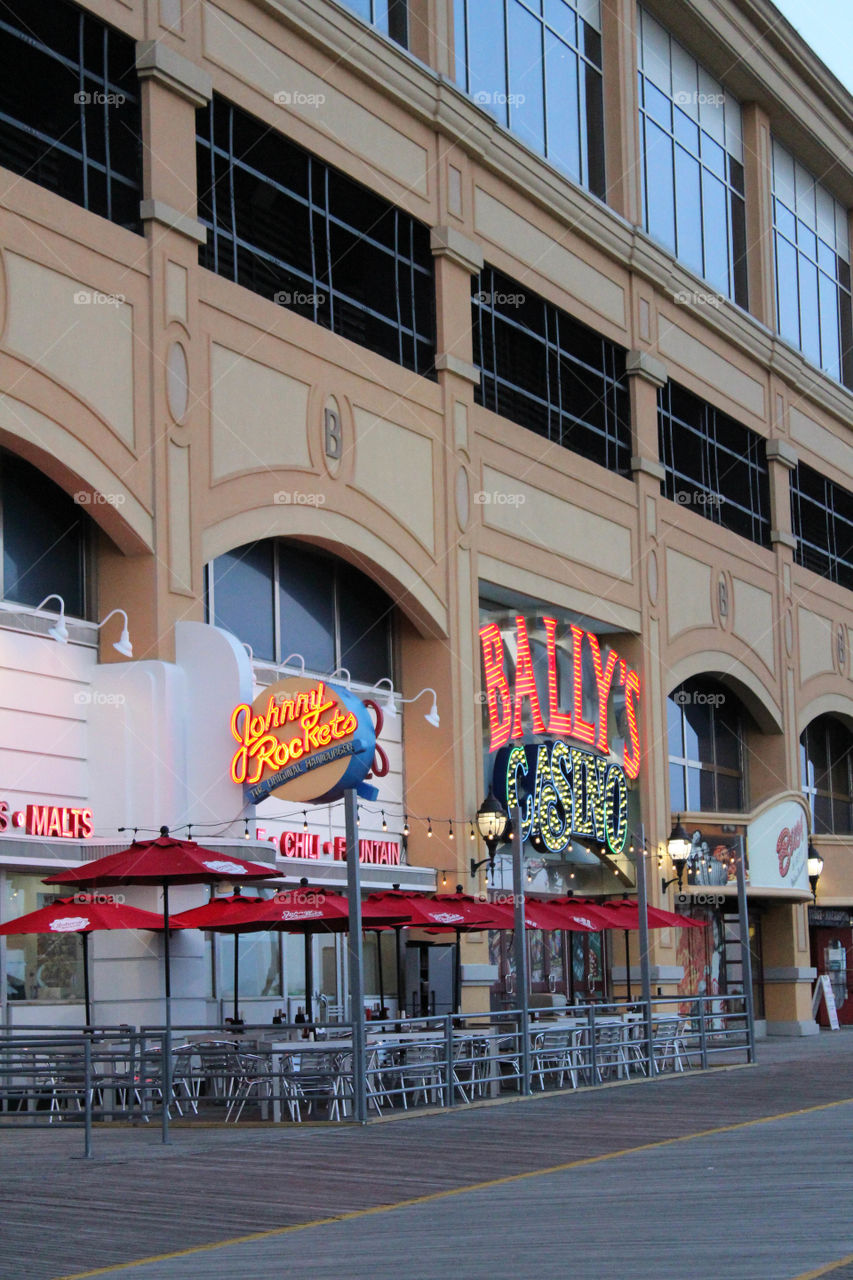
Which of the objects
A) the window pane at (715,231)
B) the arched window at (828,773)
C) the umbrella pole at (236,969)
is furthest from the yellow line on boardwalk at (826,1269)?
the arched window at (828,773)

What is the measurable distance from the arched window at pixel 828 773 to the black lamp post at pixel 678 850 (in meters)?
10.5

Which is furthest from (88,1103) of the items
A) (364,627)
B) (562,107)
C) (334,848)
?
(562,107)

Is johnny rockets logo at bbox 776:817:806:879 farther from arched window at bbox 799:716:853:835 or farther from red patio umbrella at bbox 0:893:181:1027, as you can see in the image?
red patio umbrella at bbox 0:893:181:1027

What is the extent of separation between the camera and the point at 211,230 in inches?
958

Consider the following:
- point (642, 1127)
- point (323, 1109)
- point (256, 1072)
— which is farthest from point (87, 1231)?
point (323, 1109)

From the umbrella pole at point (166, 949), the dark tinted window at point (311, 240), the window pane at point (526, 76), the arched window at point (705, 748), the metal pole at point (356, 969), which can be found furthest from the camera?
the arched window at point (705, 748)

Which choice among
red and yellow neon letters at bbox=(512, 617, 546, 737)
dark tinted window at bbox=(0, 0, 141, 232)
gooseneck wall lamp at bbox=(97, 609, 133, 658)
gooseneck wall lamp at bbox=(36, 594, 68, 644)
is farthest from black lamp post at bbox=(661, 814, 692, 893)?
dark tinted window at bbox=(0, 0, 141, 232)

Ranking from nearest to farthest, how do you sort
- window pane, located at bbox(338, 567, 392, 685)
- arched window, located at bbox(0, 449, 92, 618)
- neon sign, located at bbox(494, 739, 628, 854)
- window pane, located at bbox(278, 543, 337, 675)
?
1. arched window, located at bbox(0, 449, 92, 618)
2. window pane, located at bbox(278, 543, 337, 675)
3. window pane, located at bbox(338, 567, 392, 685)
4. neon sign, located at bbox(494, 739, 628, 854)

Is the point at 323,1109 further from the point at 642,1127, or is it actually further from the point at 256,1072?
the point at 642,1127

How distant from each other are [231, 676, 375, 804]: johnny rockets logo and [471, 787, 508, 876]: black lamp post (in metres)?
6.31

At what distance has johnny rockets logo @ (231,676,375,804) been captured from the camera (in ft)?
A: 70.9

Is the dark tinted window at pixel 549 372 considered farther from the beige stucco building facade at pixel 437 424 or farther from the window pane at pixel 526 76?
the window pane at pixel 526 76

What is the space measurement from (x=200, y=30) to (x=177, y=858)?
11444 mm

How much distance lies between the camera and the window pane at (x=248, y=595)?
Result: 24.7 metres
